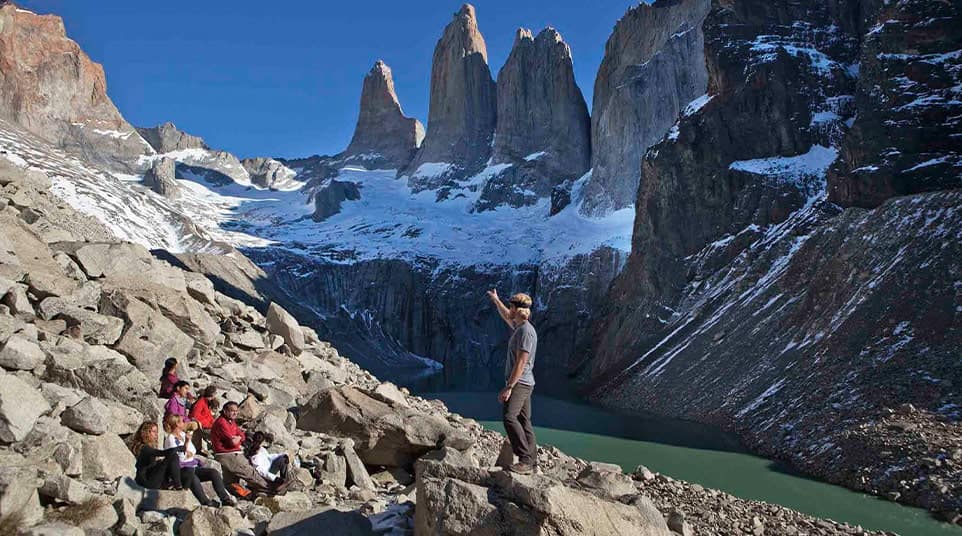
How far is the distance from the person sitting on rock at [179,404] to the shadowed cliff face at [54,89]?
158 m

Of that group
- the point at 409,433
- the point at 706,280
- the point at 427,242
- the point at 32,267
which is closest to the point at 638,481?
the point at 409,433

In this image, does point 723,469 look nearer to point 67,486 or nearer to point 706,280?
point 67,486

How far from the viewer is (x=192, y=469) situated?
998 cm

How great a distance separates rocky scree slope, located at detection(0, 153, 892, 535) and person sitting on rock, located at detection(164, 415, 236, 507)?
0.30 meters

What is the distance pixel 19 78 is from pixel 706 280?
145 metres

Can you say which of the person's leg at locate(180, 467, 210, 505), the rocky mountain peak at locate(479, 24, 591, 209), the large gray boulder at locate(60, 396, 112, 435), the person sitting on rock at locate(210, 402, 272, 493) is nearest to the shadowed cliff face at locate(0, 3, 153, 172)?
the rocky mountain peak at locate(479, 24, 591, 209)

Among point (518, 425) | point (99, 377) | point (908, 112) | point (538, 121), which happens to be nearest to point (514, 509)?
point (518, 425)

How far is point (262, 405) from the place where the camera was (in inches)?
624

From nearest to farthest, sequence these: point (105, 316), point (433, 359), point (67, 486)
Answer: point (67, 486)
point (105, 316)
point (433, 359)

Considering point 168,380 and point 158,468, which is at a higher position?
point 168,380

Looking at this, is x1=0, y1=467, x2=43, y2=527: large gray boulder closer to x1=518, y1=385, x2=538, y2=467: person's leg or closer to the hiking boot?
the hiking boot

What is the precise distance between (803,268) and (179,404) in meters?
41.3

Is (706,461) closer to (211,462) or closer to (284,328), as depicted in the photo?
(284,328)

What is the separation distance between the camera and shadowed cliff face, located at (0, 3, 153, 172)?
496ft
